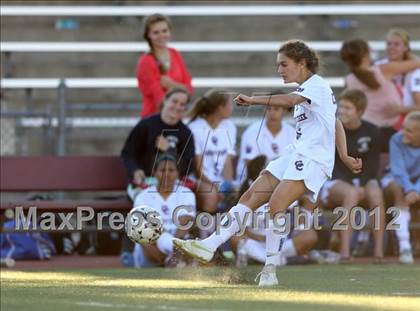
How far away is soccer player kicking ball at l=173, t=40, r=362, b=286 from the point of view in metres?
8.43

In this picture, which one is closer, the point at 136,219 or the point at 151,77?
the point at 136,219

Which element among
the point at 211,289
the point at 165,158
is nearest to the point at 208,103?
the point at 165,158

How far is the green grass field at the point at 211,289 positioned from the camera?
6.71 metres

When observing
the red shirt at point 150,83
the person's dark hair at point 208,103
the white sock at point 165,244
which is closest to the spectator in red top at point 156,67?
the red shirt at point 150,83

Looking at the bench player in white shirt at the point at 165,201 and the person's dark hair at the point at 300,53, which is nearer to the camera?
the person's dark hair at the point at 300,53

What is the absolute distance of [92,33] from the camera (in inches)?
641

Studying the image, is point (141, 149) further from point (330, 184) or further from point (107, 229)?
Answer: point (330, 184)

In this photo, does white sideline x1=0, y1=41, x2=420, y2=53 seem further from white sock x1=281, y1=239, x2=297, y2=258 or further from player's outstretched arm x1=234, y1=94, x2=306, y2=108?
player's outstretched arm x1=234, y1=94, x2=306, y2=108

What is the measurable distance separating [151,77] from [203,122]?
2.62 ft

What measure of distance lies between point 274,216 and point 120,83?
710 centimetres

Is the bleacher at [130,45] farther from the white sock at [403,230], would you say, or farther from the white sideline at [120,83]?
the white sock at [403,230]

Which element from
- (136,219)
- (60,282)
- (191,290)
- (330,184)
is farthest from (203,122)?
(191,290)

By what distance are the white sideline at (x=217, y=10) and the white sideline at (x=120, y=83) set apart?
3.17ft

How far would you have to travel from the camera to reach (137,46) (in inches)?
617
